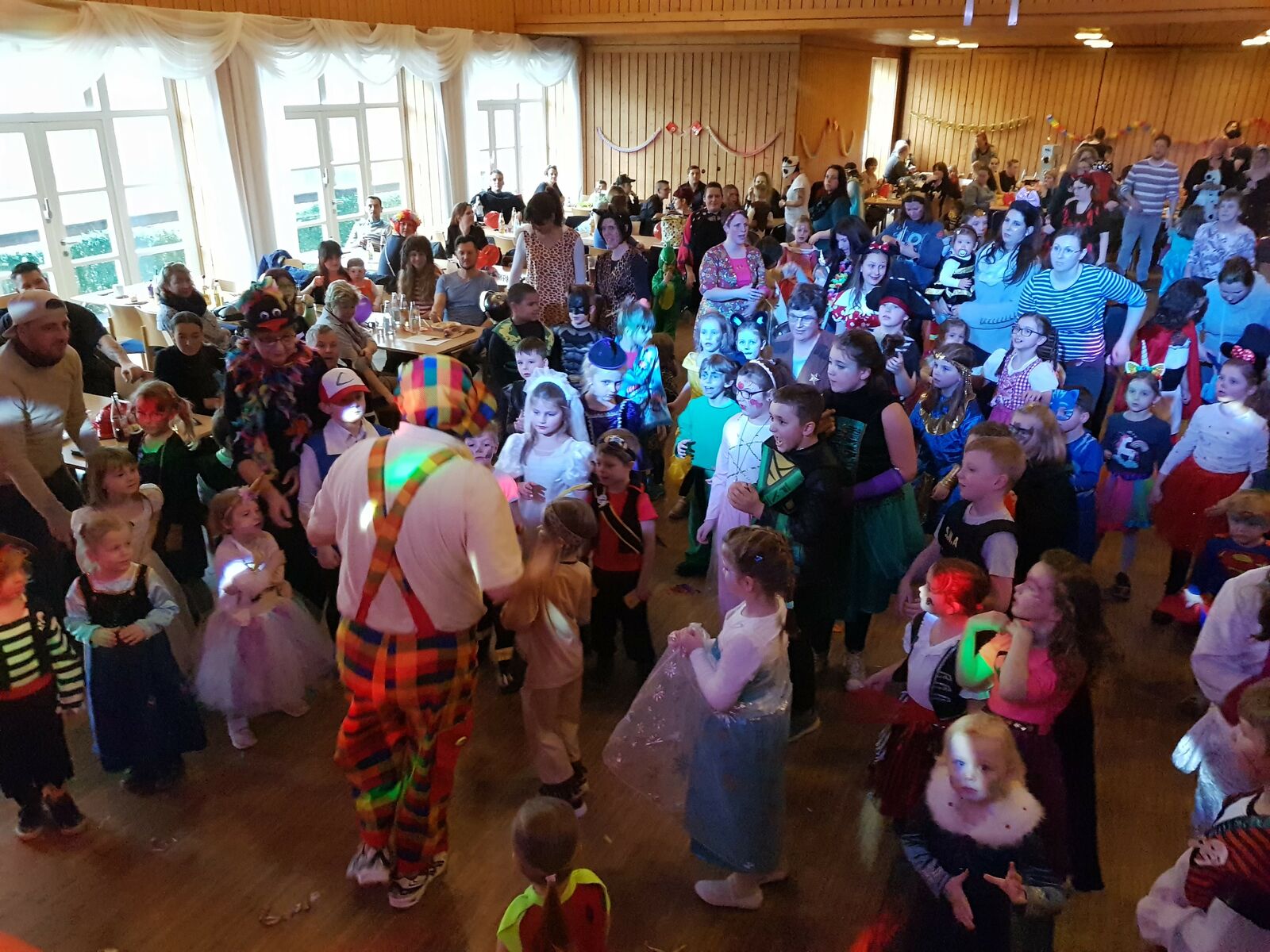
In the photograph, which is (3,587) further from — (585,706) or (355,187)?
(355,187)

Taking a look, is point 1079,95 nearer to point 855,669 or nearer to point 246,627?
point 855,669

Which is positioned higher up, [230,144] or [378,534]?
[230,144]

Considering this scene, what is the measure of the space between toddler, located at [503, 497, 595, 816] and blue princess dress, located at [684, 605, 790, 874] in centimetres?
55

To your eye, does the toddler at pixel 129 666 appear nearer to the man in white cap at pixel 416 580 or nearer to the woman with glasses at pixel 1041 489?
the man in white cap at pixel 416 580

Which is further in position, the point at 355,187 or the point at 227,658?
Result: the point at 355,187

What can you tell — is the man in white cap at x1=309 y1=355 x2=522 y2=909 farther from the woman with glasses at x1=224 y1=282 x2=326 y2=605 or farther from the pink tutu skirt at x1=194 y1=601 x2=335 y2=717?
the woman with glasses at x1=224 y1=282 x2=326 y2=605

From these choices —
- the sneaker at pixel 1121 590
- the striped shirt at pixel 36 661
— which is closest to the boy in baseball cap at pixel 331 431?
the striped shirt at pixel 36 661

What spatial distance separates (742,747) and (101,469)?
246 centimetres

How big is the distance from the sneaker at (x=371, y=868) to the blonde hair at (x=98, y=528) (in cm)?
131

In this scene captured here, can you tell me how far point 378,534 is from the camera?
7.54ft

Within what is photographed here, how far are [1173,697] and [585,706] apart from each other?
2.53 metres

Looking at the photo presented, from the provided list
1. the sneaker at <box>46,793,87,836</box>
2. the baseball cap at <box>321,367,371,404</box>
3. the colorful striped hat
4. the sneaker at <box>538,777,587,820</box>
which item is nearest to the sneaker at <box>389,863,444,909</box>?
the sneaker at <box>538,777,587,820</box>

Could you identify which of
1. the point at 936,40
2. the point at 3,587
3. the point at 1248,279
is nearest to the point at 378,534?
the point at 3,587

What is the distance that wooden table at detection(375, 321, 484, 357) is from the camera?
5.78 meters
